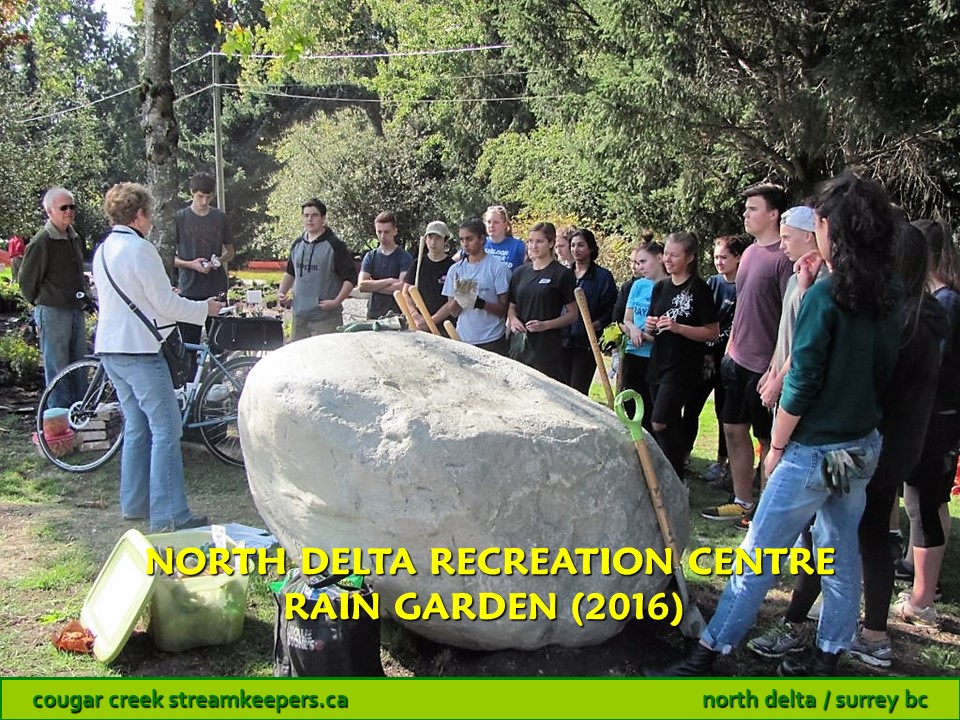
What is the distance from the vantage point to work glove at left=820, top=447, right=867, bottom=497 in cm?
329

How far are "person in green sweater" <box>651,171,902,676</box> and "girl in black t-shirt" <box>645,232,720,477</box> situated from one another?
2.02 m

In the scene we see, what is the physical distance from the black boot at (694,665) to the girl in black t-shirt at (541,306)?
3.04 meters

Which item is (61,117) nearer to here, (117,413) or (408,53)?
(408,53)

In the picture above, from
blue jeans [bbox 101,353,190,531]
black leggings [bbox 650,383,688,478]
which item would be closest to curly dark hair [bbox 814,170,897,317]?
black leggings [bbox 650,383,688,478]

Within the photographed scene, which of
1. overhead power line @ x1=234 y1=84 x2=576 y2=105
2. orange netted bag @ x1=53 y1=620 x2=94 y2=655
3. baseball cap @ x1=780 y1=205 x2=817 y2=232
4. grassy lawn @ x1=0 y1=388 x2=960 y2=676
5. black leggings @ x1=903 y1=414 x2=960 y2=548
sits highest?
overhead power line @ x1=234 y1=84 x2=576 y2=105

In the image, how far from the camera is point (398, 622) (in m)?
3.66

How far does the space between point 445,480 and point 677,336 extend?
276 cm

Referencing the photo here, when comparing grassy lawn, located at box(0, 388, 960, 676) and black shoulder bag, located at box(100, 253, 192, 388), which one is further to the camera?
black shoulder bag, located at box(100, 253, 192, 388)

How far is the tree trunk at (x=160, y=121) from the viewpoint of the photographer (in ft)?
23.6

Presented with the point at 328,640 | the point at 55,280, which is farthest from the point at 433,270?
the point at 328,640

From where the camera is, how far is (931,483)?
13.5 ft

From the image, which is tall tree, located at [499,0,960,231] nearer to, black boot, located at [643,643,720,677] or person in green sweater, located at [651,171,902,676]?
person in green sweater, located at [651,171,902,676]

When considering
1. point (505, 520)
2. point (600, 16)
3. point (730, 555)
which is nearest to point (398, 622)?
point (505, 520)

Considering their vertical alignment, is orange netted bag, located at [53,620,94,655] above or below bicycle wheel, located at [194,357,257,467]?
below
